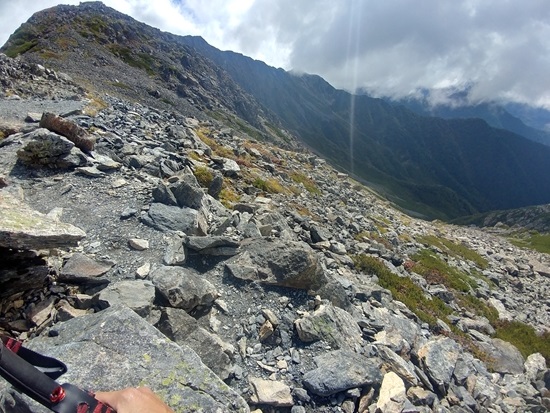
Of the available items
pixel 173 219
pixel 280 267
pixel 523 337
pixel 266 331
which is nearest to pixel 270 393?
pixel 266 331

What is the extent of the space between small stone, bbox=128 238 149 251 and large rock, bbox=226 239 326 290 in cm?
271

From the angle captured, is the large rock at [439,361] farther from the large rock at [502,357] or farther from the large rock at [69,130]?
the large rock at [69,130]

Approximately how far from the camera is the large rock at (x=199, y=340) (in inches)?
307

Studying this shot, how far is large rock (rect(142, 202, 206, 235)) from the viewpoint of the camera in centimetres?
1217

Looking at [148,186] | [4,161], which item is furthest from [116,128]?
[148,186]

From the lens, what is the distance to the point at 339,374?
8.38 meters

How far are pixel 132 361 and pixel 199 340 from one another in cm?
202

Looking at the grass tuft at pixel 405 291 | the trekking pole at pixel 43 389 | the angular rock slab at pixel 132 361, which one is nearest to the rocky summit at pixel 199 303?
the angular rock slab at pixel 132 361

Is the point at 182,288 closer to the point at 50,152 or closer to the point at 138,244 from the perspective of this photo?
the point at 138,244

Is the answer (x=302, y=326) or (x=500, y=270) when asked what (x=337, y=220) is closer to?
(x=302, y=326)

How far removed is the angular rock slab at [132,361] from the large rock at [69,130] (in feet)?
36.3

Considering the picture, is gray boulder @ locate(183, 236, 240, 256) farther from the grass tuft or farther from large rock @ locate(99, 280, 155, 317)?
the grass tuft

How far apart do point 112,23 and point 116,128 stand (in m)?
147

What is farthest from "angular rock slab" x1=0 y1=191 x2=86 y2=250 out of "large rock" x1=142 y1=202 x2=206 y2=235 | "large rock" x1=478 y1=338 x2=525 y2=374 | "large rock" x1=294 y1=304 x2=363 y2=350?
"large rock" x1=478 y1=338 x2=525 y2=374
